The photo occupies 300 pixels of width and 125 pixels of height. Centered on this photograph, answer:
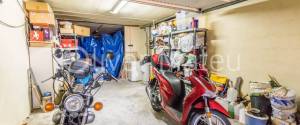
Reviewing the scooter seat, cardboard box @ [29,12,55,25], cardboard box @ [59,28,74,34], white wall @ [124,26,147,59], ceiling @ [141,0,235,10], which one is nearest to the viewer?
the scooter seat

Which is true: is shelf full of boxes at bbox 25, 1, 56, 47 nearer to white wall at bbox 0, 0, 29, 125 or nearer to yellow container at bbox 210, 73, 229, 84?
white wall at bbox 0, 0, 29, 125

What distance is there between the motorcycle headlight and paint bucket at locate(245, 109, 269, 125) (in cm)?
239

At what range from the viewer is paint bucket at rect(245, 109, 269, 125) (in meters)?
2.20

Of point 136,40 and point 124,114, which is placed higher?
point 136,40

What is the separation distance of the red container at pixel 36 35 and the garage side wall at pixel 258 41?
11.4 feet

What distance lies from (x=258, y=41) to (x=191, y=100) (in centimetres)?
167

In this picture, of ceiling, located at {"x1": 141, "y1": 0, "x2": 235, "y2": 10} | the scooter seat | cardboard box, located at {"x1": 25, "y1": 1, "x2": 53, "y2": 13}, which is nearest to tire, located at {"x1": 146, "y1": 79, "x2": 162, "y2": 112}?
the scooter seat

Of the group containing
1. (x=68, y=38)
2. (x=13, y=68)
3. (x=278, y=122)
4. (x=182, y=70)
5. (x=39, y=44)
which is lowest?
(x=278, y=122)

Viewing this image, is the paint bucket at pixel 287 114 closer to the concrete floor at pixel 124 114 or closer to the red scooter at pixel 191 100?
the concrete floor at pixel 124 114

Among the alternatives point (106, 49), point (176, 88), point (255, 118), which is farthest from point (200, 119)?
point (106, 49)

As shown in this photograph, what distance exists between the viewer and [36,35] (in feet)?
10.4

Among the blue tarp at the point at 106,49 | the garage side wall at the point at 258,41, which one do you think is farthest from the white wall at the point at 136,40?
the garage side wall at the point at 258,41

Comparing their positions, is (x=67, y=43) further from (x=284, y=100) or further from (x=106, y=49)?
(x=284, y=100)

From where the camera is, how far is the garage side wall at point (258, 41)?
2322 millimetres
